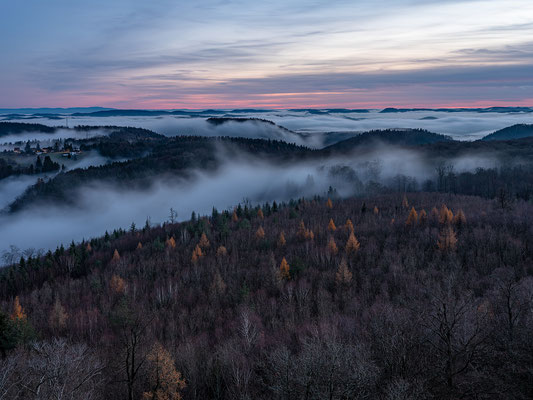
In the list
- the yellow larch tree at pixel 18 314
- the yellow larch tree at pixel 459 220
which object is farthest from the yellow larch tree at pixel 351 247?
the yellow larch tree at pixel 18 314

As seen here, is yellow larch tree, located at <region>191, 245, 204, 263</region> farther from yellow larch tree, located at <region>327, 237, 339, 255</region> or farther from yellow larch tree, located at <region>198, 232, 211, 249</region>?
yellow larch tree, located at <region>327, 237, 339, 255</region>

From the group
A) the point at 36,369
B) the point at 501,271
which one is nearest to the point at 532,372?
the point at 36,369

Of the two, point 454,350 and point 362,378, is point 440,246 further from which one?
point 362,378

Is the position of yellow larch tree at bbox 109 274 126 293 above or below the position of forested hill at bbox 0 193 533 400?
below

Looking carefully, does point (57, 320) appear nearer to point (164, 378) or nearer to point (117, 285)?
point (117, 285)

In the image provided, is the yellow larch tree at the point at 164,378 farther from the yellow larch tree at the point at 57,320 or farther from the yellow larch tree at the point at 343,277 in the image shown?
the yellow larch tree at the point at 343,277

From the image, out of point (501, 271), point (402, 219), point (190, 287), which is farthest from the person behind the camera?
point (402, 219)

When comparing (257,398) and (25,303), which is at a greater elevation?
(257,398)

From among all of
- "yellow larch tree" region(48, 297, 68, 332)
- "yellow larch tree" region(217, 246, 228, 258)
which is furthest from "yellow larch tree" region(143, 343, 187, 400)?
"yellow larch tree" region(217, 246, 228, 258)
